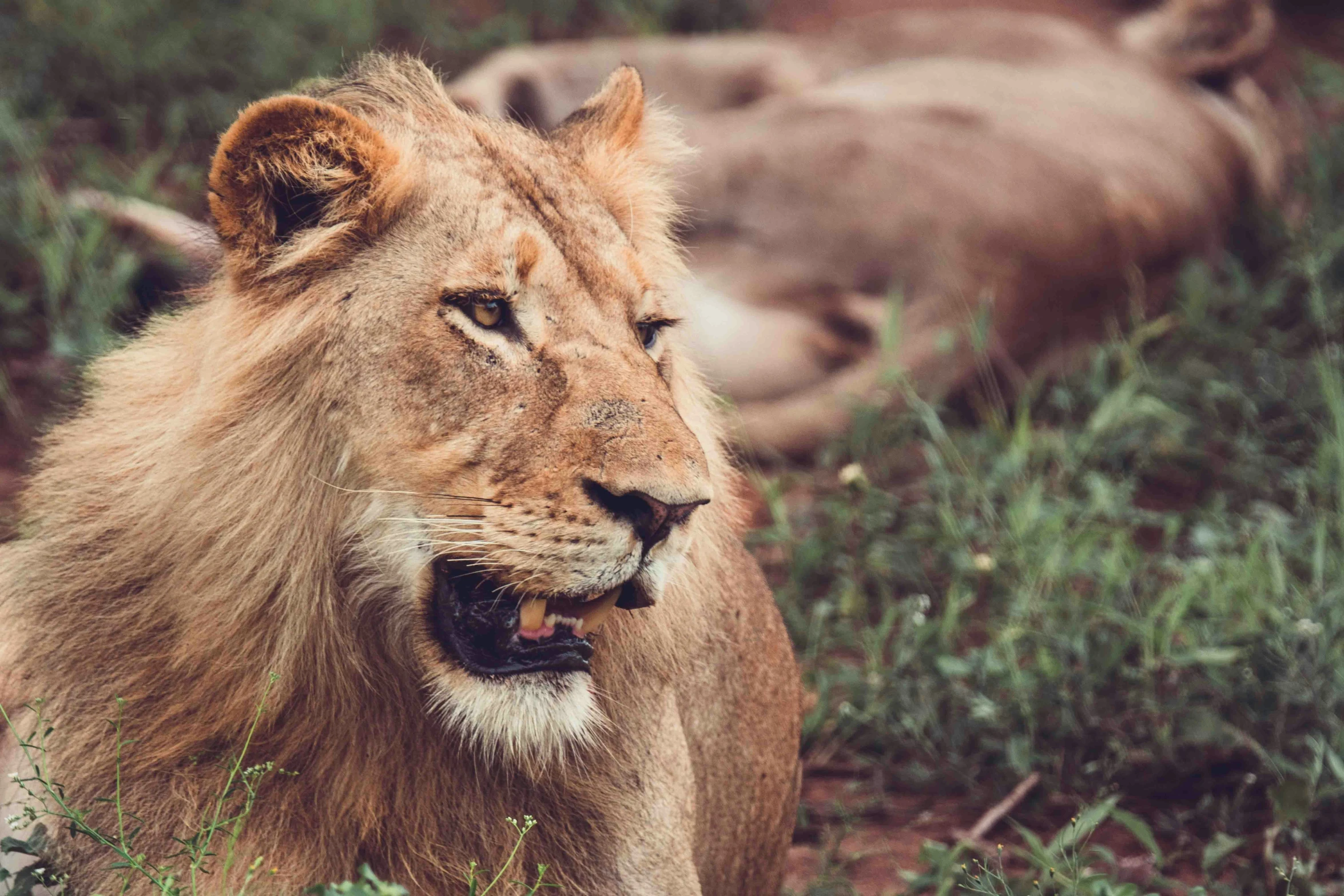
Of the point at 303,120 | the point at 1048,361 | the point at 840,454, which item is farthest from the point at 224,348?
the point at 1048,361

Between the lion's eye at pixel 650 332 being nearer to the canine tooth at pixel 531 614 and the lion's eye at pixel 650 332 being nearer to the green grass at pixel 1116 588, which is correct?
the canine tooth at pixel 531 614

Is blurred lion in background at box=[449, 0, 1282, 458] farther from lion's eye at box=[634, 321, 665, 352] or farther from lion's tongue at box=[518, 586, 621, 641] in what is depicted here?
lion's tongue at box=[518, 586, 621, 641]

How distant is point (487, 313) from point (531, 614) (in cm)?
41

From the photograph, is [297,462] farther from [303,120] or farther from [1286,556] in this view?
[1286,556]

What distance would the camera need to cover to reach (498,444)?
2.02 m

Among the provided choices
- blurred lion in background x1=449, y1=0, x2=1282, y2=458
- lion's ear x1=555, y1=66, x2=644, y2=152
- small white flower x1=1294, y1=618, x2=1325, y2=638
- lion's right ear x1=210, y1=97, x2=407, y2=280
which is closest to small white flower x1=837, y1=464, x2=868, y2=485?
blurred lion in background x1=449, y1=0, x2=1282, y2=458

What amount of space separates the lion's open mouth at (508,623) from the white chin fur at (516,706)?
0.02m

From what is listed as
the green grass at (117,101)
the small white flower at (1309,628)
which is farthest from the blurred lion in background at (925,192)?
the small white flower at (1309,628)

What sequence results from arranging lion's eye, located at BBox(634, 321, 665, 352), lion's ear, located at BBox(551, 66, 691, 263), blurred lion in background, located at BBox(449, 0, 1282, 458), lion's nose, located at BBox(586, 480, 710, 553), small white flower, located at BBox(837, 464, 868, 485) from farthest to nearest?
blurred lion in background, located at BBox(449, 0, 1282, 458) < small white flower, located at BBox(837, 464, 868, 485) < lion's ear, located at BBox(551, 66, 691, 263) < lion's eye, located at BBox(634, 321, 665, 352) < lion's nose, located at BBox(586, 480, 710, 553)

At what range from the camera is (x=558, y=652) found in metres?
2.09

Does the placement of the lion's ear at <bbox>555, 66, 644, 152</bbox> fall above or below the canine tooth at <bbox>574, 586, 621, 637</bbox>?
above

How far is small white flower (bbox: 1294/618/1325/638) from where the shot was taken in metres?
3.30

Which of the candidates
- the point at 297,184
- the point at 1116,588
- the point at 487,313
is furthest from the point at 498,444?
the point at 1116,588

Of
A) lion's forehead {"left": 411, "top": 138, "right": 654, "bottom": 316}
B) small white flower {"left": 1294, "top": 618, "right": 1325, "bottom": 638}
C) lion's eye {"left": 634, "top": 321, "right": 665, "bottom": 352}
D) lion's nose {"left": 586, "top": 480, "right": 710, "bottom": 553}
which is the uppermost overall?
lion's forehead {"left": 411, "top": 138, "right": 654, "bottom": 316}
